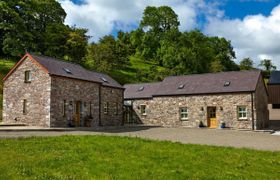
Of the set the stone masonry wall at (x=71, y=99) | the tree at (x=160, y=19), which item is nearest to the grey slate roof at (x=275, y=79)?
the stone masonry wall at (x=71, y=99)

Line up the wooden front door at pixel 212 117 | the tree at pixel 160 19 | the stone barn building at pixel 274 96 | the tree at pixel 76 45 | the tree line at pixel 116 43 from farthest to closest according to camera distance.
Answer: the tree at pixel 160 19, the tree at pixel 76 45, the tree line at pixel 116 43, the stone barn building at pixel 274 96, the wooden front door at pixel 212 117

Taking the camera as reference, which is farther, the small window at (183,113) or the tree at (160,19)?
the tree at (160,19)

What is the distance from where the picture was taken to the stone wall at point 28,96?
81.1 ft

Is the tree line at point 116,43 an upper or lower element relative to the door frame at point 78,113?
upper

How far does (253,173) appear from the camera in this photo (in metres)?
9.48

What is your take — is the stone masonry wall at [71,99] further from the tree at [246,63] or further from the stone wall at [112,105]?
the tree at [246,63]

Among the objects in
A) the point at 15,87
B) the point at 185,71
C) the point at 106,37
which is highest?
the point at 106,37

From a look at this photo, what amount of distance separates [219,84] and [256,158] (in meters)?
21.8

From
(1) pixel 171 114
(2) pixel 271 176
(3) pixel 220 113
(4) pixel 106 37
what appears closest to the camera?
(2) pixel 271 176

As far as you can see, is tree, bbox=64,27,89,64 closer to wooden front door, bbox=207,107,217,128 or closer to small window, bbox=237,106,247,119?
wooden front door, bbox=207,107,217,128

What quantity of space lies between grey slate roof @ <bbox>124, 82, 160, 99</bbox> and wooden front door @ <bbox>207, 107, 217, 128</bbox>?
805 cm

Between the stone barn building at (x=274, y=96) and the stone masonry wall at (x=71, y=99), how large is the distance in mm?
21812

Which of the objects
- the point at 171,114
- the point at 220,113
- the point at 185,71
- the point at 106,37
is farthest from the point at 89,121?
the point at 185,71

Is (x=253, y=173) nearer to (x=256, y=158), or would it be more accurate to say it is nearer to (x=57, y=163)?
(x=256, y=158)
